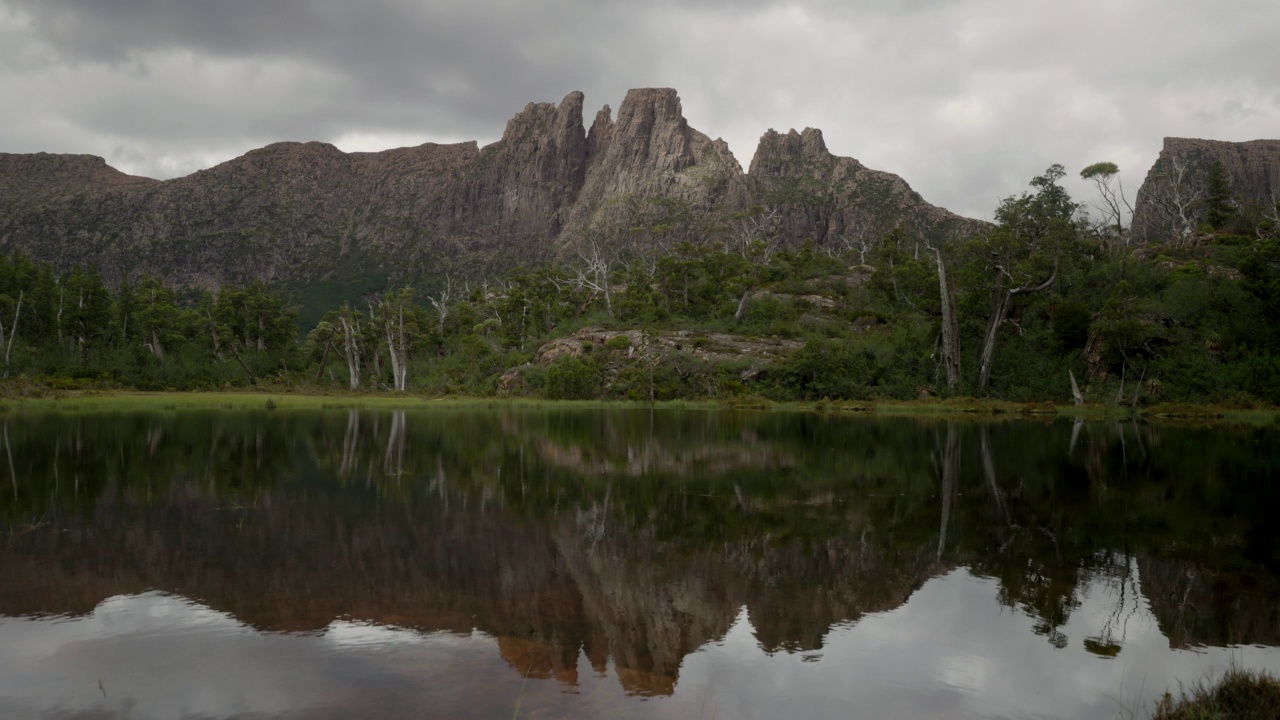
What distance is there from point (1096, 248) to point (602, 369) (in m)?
43.6

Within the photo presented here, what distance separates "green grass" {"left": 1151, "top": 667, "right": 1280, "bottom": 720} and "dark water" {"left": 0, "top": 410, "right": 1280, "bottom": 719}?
0.38 metres

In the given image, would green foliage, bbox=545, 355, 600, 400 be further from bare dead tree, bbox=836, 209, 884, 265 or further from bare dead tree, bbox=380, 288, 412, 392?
bare dead tree, bbox=836, 209, 884, 265

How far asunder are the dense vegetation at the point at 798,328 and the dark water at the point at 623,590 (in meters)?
39.0

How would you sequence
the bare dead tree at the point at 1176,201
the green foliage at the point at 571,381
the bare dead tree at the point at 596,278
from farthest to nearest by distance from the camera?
the bare dead tree at the point at 596,278 < the bare dead tree at the point at 1176,201 < the green foliage at the point at 571,381

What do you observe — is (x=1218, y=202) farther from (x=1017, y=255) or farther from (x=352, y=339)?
(x=352, y=339)

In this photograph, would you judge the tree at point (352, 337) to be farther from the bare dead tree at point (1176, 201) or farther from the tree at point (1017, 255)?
the bare dead tree at point (1176, 201)

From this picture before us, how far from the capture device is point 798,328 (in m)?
77.0

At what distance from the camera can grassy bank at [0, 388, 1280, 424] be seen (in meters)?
45.6

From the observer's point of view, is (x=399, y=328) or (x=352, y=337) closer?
(x=399, y=328)

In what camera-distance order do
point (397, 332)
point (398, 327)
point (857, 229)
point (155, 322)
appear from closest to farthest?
1. point (398, 327)
2. point (397, 332)
3. point (155, 322)
4. point (857, 229)

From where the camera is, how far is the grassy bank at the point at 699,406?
150 ft

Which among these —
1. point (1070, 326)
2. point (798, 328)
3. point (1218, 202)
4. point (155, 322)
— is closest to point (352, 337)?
point (155, 322)

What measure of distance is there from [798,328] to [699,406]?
75.8 feet

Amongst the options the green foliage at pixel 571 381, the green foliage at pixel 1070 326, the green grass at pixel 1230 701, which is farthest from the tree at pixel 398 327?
the green grass at pixel 1230 701
